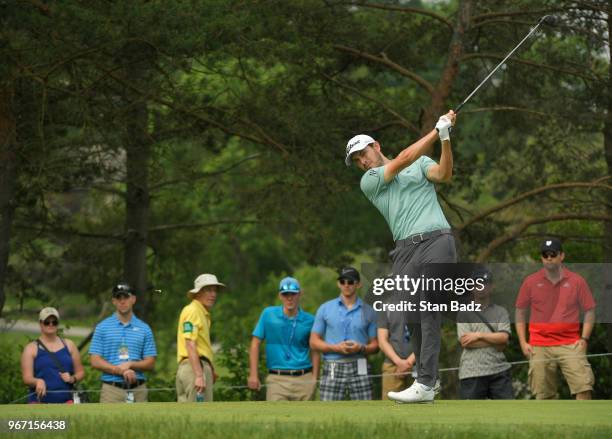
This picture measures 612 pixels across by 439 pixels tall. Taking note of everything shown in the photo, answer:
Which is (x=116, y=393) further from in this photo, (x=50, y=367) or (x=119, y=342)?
(x=50, y=367)

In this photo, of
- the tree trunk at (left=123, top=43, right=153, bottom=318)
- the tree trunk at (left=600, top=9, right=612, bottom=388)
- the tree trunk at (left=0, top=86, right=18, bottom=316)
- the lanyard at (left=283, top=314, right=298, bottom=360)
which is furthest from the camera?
the tree trunk at (left=600, top=9, right=612, bottom=388)

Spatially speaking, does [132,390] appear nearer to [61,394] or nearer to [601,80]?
[61,394]

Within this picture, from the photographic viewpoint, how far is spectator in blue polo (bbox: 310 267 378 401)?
13539mm

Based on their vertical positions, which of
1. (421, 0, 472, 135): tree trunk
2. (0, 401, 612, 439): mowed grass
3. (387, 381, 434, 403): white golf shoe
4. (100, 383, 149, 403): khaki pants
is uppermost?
(421, 0, 472, 135): tree trunk

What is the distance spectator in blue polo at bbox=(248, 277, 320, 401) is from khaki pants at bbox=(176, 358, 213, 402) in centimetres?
Answer: 70

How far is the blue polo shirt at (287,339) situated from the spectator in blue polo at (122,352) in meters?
1.26

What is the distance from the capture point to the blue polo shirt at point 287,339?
13898mm

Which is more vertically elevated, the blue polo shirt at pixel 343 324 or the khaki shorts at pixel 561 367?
the blue polo shirt at pixel 343 324

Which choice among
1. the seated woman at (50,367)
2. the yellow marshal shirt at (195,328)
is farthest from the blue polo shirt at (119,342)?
the yellow marshal shirt at (195,328)

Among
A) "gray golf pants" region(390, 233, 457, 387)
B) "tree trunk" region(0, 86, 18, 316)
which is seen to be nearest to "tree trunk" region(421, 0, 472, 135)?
"tree trunk" region(0, 86, 18, 316)

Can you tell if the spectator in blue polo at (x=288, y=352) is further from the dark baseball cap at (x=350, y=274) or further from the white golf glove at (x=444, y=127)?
the white golf glove at (x=444, y=127)

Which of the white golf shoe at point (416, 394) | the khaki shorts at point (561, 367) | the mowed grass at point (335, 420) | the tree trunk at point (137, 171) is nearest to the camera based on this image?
the mowed grass at point (335, 420)

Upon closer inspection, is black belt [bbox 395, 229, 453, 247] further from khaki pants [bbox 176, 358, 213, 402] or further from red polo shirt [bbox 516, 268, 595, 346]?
khaki pants [bbox 176, 358, 213, 402]

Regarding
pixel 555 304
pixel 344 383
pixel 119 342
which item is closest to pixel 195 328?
pixel 119 342
